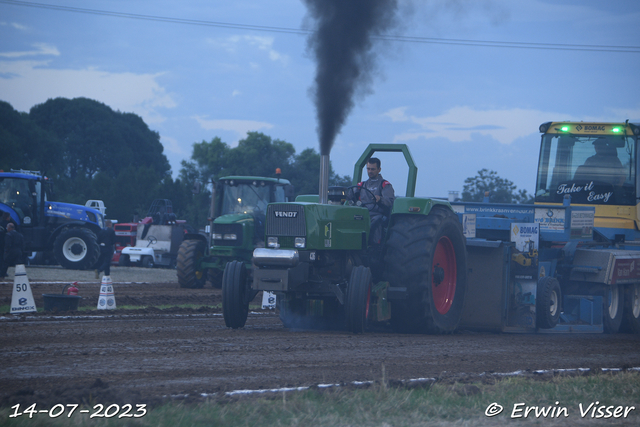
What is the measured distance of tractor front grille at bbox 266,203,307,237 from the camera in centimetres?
871

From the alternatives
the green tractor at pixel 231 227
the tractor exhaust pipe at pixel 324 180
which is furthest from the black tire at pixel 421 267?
the green tractor at pixel 231 227

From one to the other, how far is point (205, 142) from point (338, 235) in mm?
65143

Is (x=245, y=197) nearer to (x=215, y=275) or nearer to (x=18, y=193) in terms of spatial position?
(x=215, y=275)

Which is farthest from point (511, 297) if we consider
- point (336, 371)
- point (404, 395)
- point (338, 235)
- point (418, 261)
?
point (404, 395)

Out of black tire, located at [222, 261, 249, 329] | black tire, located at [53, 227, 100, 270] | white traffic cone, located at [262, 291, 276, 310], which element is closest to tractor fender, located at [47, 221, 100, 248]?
black tire, located at [53, 227, 100, 270]

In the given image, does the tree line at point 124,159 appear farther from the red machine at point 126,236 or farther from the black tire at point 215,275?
the black tire at point 215,275

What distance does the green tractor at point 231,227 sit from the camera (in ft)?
53.6

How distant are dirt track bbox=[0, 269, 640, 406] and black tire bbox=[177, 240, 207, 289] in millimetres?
6719

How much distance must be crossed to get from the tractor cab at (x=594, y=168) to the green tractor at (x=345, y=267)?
184 inches

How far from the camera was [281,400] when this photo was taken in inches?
192

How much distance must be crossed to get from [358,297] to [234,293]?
59.8 inches

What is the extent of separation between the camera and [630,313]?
12.4 meters

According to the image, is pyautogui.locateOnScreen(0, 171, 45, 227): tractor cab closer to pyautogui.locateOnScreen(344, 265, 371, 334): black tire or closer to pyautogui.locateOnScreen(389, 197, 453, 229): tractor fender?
pyautogui.locateOnScreen(389, 197, 453, 229): tractor fender

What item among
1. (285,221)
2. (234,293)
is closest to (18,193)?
(234,293)
